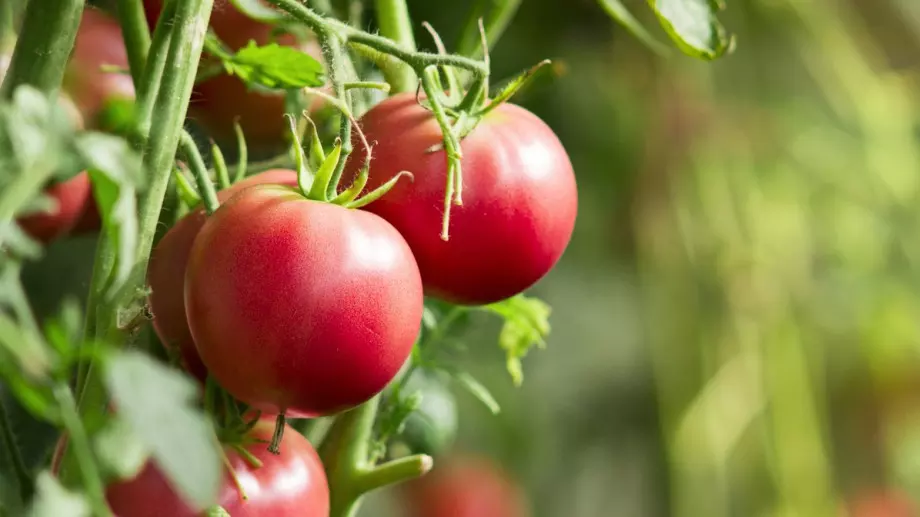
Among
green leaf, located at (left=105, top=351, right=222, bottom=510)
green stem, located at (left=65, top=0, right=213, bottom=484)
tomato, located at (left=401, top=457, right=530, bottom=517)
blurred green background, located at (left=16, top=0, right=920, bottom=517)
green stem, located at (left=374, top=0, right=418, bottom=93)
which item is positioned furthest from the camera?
blurred green background, located at (left=16, top=0, right=920, bottom=517)

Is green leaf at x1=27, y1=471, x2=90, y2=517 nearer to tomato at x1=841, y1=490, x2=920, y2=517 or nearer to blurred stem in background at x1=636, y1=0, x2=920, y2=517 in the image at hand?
blurred stem in background at x1=636, y1=0, x2=920, y2=517

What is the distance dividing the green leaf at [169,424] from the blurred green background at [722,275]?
2.65ft

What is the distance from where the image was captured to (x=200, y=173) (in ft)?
0.98

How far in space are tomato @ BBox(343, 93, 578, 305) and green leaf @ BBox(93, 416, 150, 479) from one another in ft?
0.47

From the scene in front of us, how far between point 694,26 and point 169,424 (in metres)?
0.26

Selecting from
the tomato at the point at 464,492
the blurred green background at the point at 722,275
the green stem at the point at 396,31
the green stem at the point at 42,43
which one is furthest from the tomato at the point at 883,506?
the green stem at the point at 42,43

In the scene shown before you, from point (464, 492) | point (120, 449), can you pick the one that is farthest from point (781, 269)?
point (120, 449)

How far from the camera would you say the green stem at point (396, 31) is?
0.36 metres

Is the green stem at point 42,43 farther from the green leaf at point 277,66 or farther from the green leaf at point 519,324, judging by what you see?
the green leaf at point 519,324

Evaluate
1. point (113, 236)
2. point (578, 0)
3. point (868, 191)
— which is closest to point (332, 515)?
point (113, 236)

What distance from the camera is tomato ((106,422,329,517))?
0.28m

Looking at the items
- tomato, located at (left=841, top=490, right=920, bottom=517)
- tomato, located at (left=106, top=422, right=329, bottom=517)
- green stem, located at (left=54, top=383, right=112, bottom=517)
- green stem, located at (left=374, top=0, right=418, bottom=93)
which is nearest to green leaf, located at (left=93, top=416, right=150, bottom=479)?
green stem, located at (left=54, top=383, right=112, bottom=517)

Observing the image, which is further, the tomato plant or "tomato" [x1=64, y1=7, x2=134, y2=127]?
"tomato" [x1=64, y1=7, x2=134, y2=127]

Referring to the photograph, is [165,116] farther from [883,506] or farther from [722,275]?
[883,506]
